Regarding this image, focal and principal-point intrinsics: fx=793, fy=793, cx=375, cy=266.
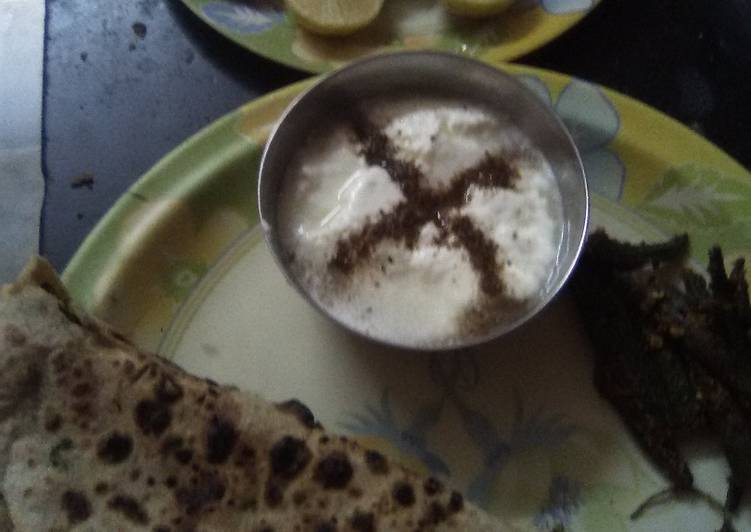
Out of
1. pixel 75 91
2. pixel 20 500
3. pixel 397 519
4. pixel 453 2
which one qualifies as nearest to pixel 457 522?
pixel 397 519

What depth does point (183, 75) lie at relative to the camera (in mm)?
2143

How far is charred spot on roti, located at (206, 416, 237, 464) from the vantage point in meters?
1.31

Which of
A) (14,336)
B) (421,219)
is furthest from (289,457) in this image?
(421,219)

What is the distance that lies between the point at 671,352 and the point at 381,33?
42.5 inches

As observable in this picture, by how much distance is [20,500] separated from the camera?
4.14ft

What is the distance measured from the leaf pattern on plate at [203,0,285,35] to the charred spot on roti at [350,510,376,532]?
4.13ft

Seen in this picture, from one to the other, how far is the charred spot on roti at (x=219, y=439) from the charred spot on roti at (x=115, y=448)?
0.13m

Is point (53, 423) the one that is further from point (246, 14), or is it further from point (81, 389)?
point (246, 14)

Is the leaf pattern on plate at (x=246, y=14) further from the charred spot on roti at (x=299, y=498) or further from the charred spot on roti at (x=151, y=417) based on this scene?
the charred spot on roti at (x=299, y=498)

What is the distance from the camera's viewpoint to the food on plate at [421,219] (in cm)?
165

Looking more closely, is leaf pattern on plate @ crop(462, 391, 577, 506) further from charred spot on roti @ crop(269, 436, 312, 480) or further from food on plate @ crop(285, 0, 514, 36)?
food on plate @ crop(285, 0, 514, 36)

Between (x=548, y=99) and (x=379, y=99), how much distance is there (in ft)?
1.35

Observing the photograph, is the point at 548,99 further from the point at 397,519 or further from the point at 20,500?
the point at 20,500

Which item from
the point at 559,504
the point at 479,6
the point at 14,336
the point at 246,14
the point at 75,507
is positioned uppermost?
the point at 479,6
